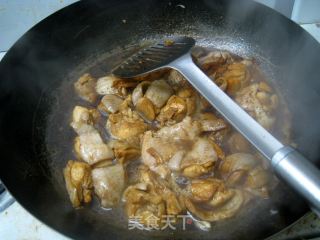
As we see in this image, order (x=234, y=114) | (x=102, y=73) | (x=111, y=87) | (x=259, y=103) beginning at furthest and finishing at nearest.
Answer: (x=102, y=73), (x=111, y=87), (x=259, y=103), (x=234, y=114)

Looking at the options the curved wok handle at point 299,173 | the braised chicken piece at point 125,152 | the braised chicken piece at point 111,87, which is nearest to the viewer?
the curved wok handle at point 299,173

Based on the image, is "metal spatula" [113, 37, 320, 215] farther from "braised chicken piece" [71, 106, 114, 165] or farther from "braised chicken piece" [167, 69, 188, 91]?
"braised chicken piece" [71, 106, 114, 165]

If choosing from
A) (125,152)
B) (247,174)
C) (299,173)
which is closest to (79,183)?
(125,152)

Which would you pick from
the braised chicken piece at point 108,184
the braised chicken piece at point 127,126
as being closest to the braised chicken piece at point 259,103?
the braised chicken piece at point 127,126

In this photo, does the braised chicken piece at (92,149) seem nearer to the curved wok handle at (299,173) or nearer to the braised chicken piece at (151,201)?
the braised chicken piece at (151,201)

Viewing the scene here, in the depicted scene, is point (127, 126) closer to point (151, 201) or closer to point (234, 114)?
point (151, 201)

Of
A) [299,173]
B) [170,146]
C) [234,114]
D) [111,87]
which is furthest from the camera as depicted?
[111,87]
